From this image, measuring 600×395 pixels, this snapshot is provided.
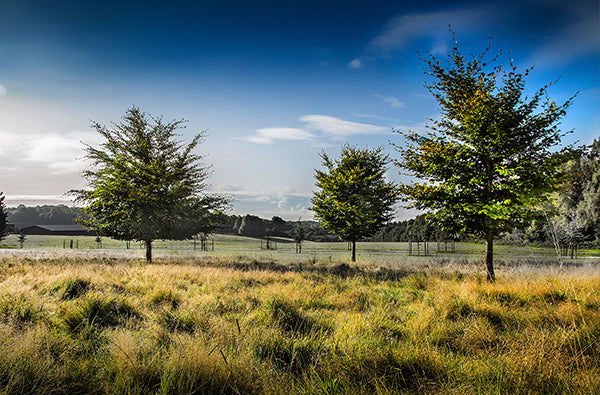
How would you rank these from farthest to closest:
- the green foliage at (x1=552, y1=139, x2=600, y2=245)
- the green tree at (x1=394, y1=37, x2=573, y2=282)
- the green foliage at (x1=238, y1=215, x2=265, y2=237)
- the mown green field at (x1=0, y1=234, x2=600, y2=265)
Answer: the green foliage at (x1=238, y1=215, x2=265, y2=237)
the green foliage at (x1=552, y1=139, x2=600, y2=245)
the mown green field at (x1=0, y1=234, x2=600, y2=265)
the green tree at (x1=394, y1=37, x2=573, y2=282)

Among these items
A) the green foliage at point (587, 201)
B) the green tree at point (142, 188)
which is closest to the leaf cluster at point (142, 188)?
the green tree at point (142, 188)

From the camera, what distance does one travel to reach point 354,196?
56.7ft

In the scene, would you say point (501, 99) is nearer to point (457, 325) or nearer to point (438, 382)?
point (457, 325)

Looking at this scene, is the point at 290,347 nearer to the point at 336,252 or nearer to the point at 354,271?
the point at 354,271

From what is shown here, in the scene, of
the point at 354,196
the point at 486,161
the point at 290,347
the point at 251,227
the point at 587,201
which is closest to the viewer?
the point at 290,347

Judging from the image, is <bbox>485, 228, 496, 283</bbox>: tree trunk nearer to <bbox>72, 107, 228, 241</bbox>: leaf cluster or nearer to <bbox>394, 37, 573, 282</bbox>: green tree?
<bbox>394, 37, 573, 282</bbox>: green tree

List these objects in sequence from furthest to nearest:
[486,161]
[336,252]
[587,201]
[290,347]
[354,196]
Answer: [336,252] < [587,201] < [354,196] < [486,161] < [290,347]

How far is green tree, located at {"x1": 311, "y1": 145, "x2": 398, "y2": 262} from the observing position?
17.2 m


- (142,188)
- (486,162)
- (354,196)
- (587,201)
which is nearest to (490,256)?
(486,162)

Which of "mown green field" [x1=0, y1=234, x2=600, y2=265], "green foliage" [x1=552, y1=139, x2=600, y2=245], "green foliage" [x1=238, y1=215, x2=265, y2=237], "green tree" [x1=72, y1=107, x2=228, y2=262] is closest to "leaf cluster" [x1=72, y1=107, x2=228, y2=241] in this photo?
"green tree" [x1=72, y1=107, x2=228, y2=262]

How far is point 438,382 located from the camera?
2.95 m

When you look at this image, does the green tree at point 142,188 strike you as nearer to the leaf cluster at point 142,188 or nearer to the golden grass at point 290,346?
the leaf cluster at point 142,188

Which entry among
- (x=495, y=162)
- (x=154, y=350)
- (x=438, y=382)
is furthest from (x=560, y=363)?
(x=495, y=162)

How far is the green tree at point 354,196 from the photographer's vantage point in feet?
56.4
